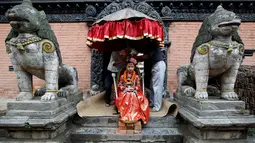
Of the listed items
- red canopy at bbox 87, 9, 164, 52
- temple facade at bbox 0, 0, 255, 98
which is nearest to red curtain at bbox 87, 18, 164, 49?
red canopy at bbox 87, 9, 164, 52

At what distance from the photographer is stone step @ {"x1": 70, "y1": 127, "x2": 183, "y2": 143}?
3.42m

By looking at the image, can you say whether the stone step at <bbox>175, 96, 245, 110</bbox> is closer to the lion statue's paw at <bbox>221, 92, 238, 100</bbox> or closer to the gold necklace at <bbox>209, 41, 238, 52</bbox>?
the lion statue's paw at <bbox>221, 92, 238, 100</bbox>

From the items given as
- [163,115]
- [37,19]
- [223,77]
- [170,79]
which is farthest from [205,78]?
[170,79]

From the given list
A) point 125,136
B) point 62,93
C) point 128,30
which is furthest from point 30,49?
point 125,136

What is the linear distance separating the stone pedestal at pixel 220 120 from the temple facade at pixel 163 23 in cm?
343

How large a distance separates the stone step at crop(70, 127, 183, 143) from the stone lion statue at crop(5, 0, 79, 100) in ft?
2.81

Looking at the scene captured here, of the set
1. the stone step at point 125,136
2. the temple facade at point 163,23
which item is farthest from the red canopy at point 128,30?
the temple facade at point 163,23

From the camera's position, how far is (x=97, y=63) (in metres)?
6.03

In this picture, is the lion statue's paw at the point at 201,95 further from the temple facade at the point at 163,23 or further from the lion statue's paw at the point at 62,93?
the temple facade at the point at 163,23

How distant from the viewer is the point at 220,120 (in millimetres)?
2814

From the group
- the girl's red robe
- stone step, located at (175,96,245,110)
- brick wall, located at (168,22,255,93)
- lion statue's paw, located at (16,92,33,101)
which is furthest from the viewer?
brick wall, located at (168,22,255,93)

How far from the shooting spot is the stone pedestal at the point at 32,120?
2771 mm

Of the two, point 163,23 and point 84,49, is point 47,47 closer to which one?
point 84,49

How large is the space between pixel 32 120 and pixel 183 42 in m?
5.24
